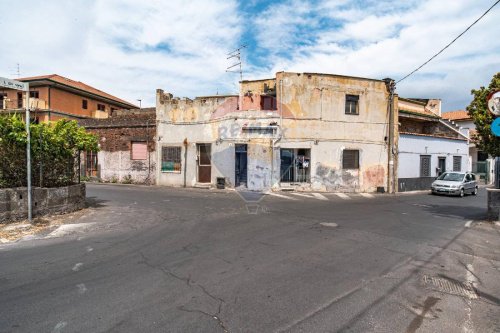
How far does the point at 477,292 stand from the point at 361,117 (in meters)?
16.9

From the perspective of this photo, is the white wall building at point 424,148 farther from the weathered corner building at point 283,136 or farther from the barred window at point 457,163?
the weathered corner building at point 283,136

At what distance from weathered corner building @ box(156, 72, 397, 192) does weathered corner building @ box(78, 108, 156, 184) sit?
89 centimetres

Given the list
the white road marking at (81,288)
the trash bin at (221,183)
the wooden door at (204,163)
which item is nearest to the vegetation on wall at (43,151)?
the white road marking at (81,288)

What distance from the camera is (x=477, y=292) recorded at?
4.65m

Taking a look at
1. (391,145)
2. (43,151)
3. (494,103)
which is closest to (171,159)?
(43,151)

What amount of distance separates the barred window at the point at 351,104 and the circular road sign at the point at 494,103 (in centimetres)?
1087

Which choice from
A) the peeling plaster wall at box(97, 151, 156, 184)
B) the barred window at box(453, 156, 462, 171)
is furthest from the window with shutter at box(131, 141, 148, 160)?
the barred window at box(453, 156, 462, 171)

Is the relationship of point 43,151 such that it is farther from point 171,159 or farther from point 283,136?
point 283,136

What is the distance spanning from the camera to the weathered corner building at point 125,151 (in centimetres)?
2156

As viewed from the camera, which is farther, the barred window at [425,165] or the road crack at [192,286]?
the barred window at [425,165]

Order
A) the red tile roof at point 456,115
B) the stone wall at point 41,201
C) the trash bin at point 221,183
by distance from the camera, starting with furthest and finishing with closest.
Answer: the red tile roof at point 456,115, the trash bin at point 221,183, the stone wall at point 41,201

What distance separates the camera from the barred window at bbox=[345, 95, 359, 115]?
20094 millimetres

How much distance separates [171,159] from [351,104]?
41.2 ft

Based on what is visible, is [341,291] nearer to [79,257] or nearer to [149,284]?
[149,284]
